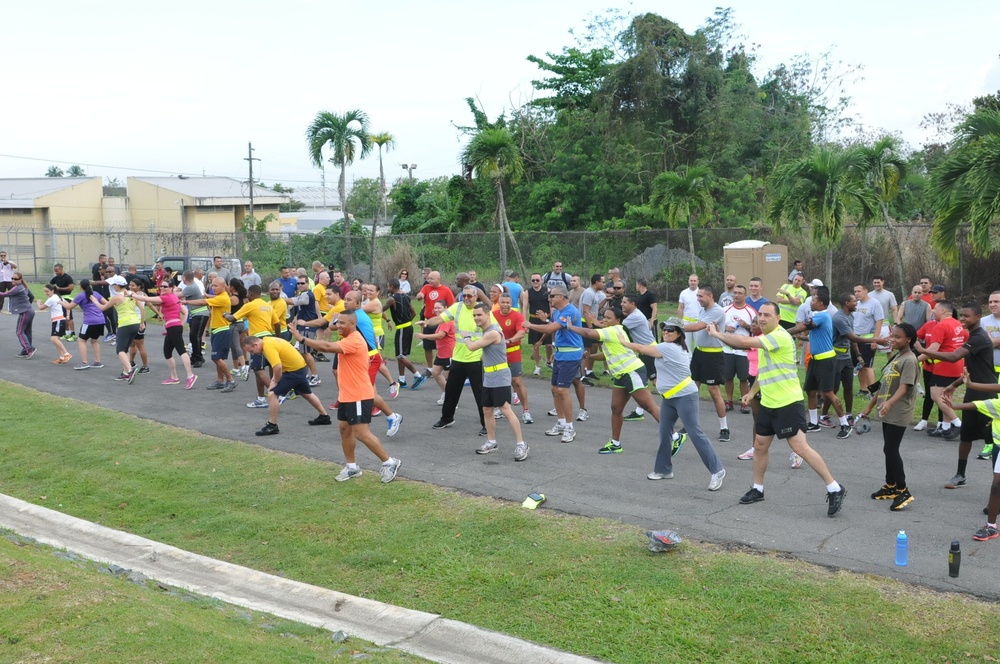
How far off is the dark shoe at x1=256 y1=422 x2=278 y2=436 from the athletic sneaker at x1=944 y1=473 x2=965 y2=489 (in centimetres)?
820

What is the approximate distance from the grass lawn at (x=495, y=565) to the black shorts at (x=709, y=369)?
4.10 metres

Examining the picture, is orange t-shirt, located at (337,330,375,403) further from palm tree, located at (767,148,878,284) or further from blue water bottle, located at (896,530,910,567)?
palm tree, located at (767,148,878,284)

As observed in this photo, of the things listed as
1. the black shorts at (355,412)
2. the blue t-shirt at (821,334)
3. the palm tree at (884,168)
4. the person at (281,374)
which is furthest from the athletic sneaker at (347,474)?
the palm tree at (884,168)

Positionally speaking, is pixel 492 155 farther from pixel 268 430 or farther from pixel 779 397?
pixel 779 397

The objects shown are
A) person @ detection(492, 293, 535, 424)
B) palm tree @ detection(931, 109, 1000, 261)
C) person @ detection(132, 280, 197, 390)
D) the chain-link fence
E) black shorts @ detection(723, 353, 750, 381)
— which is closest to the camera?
black shorts @ detection(723, 353, 750, 381)

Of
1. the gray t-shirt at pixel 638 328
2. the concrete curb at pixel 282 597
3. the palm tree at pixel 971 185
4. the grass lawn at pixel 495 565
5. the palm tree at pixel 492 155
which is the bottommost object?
the concrete curb at pixel 282 597

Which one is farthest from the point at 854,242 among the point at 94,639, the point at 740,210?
the point at 94,639

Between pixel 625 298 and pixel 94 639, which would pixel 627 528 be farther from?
pixel 94 639

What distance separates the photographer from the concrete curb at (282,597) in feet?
21.0

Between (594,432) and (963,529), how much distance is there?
5062mm

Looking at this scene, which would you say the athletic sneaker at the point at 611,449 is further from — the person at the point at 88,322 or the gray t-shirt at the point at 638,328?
the person at the point at 88,322

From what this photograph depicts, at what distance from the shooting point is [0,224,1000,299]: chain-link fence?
24.3 meters

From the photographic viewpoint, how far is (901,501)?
28.3 feet

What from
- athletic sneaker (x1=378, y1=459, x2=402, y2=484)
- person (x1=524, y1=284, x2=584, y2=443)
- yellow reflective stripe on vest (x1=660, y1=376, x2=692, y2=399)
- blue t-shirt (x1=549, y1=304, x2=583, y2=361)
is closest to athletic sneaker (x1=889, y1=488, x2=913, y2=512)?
yellow reflective stripe on vest (x1=660, y1=376, x2=692, y2=399)
